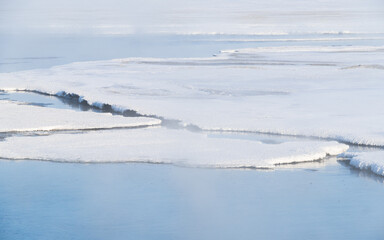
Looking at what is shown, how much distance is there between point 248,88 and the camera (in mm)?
15344

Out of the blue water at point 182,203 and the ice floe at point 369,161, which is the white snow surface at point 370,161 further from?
the blue water at point 182,203

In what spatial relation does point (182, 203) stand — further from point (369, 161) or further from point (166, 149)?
point (369, 161)

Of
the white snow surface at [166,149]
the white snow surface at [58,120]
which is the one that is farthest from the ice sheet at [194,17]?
the white snow surface at [166,149]

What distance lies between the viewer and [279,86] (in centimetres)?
1559

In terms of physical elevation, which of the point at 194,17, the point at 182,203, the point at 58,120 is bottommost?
the point at 182,203

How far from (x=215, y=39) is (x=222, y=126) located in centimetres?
2172

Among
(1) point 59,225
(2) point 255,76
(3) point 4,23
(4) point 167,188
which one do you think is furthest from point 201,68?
(3) point 4,23

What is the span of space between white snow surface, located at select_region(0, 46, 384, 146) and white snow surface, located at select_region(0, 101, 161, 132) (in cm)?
73

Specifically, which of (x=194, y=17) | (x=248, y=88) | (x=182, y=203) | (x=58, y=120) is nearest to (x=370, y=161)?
(x=182, y=203)

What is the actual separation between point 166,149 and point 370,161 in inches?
94.8

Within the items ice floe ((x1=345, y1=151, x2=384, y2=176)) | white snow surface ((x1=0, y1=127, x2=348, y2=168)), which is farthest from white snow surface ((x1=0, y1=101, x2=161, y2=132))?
ice floe ((x1=345, y1=151, x2=384, y2=176))

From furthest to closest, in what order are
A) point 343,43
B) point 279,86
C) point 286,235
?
point 343,43
point 279,86
point 286,235

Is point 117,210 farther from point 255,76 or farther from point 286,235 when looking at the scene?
point 255,76

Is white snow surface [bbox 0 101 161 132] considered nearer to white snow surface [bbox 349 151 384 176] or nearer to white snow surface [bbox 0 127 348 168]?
white snow surface [bbox 0 127 348 168]
